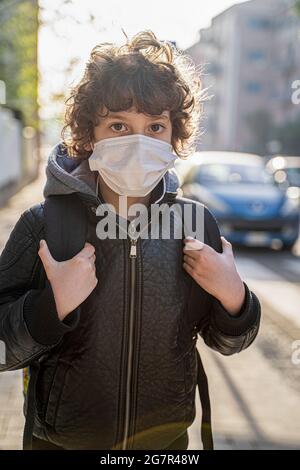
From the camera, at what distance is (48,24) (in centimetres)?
716

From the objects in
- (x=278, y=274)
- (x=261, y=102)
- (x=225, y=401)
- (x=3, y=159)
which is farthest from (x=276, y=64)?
(x=225, y=401)

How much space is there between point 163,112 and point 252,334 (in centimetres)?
68

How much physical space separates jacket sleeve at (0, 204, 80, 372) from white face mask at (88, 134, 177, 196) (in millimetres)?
217

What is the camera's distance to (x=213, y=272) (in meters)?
1.63

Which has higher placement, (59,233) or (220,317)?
(59,233)

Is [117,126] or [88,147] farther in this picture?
[88,147]

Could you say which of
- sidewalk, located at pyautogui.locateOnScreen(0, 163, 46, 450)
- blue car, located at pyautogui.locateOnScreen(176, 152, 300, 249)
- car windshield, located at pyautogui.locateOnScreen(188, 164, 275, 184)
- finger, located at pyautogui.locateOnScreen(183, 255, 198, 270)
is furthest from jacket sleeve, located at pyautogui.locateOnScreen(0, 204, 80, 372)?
car windshield, located at pyautogui.locateOnScreen(188, 164, 275, 184)

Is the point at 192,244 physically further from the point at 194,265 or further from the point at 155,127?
the point at 155,127

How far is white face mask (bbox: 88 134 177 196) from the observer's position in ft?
5.50

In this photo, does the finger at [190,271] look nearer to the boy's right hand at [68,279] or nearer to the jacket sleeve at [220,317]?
the jacket sleeve at [220,317]

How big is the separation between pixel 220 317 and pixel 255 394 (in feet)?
7.89

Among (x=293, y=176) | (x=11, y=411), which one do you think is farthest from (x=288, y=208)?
(x=293, y=176)

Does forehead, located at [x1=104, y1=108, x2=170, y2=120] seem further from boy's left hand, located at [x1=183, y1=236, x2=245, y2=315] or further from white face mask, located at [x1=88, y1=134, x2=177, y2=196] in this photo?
boy's left hand, located at [x1=183, y1=236, x2=245, y2=315]

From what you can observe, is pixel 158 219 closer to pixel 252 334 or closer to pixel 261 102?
pixel 252 334
